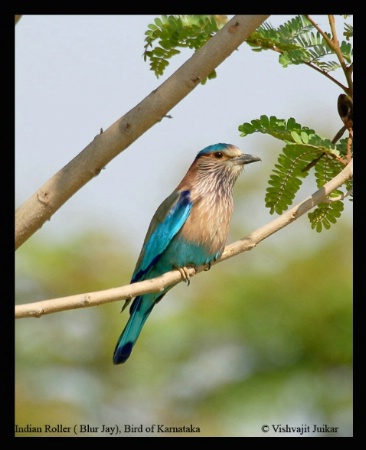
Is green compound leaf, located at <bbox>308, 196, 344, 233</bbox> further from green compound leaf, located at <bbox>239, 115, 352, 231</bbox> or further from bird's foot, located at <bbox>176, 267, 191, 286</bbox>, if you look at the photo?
bird's foot, located at <bbox>176, 267, 191, 286</bbox>

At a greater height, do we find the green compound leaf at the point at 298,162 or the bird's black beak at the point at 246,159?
the bird's black beak at the point at 246,159

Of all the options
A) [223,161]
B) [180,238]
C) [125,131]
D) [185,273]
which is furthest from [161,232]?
[125,131]

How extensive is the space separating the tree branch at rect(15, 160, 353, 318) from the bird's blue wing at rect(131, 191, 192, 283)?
691 mm

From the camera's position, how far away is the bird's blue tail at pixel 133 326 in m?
5.29

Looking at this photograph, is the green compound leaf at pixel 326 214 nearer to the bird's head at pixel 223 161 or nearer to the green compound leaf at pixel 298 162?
the green compound leaf at pixel 298 162

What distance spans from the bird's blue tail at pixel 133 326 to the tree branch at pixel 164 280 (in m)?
0.82

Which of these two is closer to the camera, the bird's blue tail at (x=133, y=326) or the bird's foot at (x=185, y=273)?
the bird's foot at (x=185, y=273)

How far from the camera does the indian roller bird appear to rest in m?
5.22

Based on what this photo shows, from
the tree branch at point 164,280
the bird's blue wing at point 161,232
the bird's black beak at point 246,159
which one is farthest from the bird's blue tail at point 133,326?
the bird's black beak at point 246,159

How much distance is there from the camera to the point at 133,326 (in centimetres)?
531

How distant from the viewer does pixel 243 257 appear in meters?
9.27

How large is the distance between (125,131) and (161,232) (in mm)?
2494

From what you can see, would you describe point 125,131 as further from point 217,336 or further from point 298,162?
point 217,336
